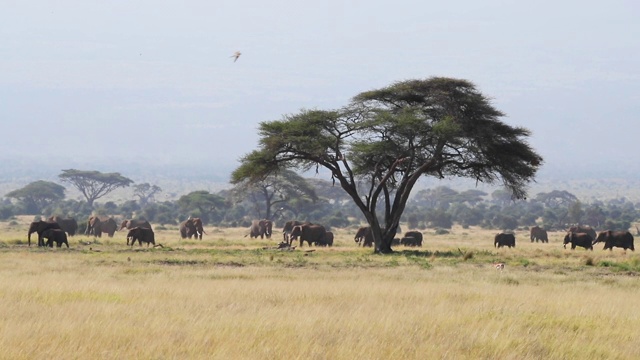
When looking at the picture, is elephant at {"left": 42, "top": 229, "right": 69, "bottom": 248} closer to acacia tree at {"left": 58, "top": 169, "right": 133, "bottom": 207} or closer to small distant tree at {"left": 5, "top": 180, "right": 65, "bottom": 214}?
small distant tree at {"left": 5, "top": 180, "right": 65, "bottom": 214}

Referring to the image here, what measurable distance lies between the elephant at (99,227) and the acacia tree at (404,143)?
23502 mm

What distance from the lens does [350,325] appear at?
43.2 ft

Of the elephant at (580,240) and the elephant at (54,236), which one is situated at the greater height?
the elephant at (580,240)

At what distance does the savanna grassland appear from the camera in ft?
36.8

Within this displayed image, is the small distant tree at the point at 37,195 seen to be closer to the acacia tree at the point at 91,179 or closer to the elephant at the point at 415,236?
the acacia tree at the point at 91,179

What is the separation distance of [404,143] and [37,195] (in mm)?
92310

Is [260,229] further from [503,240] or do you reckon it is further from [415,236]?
[503,240]

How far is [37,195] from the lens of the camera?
12125cm

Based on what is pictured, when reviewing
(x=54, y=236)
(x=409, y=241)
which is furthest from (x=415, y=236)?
(x=54, y=236)

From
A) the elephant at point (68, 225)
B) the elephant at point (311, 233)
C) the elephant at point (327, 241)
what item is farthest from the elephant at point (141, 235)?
the elephant at point (68, 225)

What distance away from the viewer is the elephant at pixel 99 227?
2347 inches

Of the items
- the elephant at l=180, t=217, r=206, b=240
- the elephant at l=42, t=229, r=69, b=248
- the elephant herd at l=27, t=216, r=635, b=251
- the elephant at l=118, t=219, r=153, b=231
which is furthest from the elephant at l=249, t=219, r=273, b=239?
the elephant at l=42, t=229, r=69, b=248

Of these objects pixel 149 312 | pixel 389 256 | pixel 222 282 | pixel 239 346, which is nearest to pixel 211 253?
pixel 389 256

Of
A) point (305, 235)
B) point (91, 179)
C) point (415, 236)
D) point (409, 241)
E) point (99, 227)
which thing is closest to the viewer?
point (305, 235)
